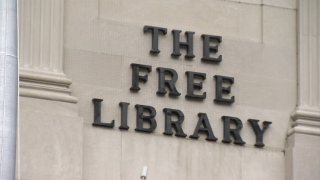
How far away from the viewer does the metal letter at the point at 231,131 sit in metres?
31.1

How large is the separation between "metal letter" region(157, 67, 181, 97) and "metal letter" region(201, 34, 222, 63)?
729mm

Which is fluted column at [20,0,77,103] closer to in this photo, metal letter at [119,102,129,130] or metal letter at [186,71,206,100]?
metal letter at [119,102,129,130]

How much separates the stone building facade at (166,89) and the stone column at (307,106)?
0.02 meters

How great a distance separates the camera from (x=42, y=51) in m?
30.1

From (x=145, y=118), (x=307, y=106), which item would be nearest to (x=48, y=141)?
(x=145, y=118)

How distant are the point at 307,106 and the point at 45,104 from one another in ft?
17.7

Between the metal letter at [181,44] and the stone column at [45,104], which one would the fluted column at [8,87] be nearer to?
the stone column at [45,104]

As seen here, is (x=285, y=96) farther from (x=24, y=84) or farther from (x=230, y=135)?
(x=24, y=84)

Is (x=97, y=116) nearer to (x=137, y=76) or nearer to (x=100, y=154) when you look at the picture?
(x=100, y=154)

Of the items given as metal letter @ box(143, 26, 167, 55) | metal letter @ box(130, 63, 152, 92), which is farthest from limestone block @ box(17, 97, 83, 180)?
metal letter @ box(143, 26, 167, 55)

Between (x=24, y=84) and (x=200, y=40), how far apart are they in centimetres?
388

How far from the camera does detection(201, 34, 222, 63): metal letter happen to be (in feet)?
103

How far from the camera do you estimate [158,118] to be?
101ft

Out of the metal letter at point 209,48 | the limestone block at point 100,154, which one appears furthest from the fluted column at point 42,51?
the metal letter at point 209,48
